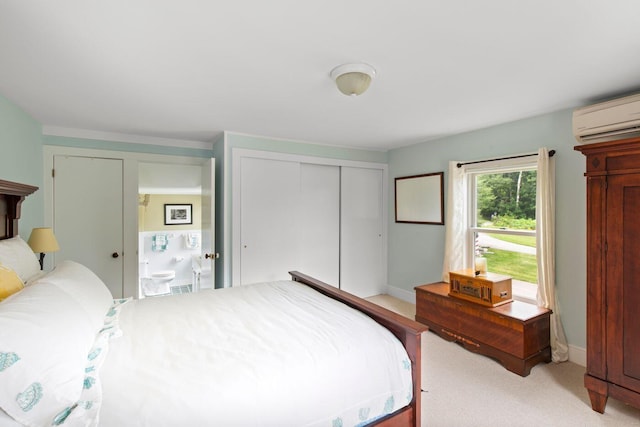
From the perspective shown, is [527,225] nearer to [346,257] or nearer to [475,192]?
[475,192]

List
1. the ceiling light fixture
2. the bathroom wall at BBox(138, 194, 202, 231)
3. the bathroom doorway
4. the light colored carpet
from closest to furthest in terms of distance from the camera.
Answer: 1. the ceiling light fixture
2. the light colored carpet
3. the bathroom doorway
4. the bathroom wall at BBox(138, 194, 202, 231)

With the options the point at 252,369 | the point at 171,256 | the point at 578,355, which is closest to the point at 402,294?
the point at 578,355

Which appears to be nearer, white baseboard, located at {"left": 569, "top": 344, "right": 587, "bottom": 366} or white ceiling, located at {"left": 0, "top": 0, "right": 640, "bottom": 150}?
white ceiling, located at {"left": 0, "top": 0, "right": 640, "bottom": 150}

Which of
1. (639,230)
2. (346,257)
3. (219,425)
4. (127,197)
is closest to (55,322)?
(219,425)

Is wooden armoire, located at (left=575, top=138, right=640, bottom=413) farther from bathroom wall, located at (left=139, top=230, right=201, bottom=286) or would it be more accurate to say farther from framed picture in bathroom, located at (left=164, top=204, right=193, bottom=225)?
framed picture in bathroom, located at (left=164, top=204, right=193, bottom=225)

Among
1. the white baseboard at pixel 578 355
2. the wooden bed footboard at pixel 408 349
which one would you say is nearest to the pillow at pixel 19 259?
the wooden bed footboard at pixel 408 349

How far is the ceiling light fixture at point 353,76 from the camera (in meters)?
1.88

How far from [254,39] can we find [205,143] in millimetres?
2626

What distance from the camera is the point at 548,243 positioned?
2766 millimetres

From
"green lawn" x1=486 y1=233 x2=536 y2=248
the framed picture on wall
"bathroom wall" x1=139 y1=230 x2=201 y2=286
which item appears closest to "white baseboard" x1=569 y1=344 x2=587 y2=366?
"green lawn" x1=486 y1=233 x2=536 y2=248

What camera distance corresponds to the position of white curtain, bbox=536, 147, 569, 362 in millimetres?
2760

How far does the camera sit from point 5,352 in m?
0.94

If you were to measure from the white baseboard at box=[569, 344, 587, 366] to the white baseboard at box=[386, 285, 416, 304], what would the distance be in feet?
5.85

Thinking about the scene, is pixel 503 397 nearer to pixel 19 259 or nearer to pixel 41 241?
pixel 19 259
